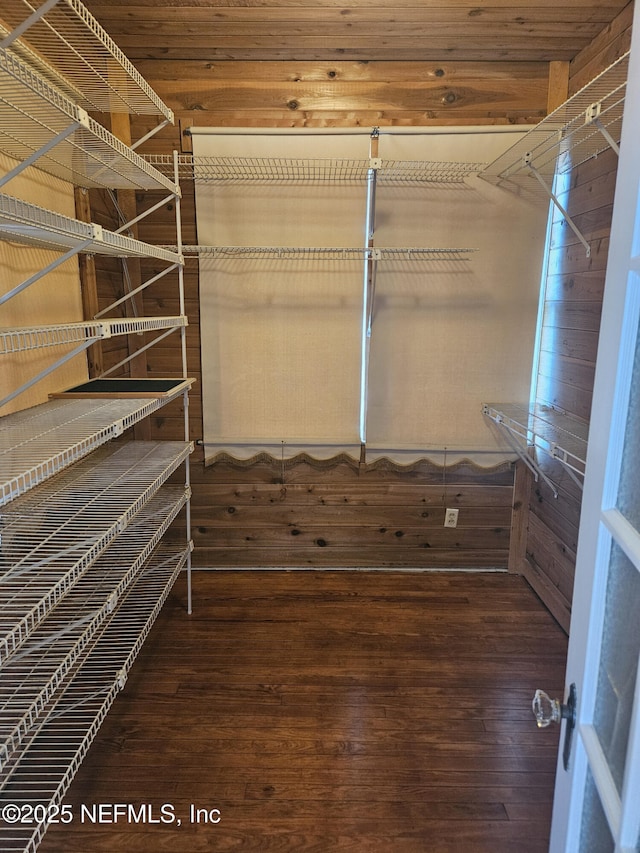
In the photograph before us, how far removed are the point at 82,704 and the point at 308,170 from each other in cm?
224

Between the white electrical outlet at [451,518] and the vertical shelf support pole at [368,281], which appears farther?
the white electrical outlet at [451,518]

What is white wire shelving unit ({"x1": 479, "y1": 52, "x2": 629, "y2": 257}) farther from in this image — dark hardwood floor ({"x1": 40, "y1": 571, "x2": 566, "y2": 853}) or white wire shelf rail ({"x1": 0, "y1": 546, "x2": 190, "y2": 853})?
white wire shelf rail ({"x1": 0, "y1": 546, "x2": 190, "y2": 853})

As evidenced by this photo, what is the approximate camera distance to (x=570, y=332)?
7.64ft

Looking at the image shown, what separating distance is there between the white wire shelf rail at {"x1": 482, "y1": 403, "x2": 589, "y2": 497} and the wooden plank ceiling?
1.50 meters

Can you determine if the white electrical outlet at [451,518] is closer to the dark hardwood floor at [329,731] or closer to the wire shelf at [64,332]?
the dark hardwood floor at [329,731]

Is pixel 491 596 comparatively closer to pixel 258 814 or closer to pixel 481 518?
pixel 481 518

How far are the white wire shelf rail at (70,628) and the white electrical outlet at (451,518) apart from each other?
129 cm

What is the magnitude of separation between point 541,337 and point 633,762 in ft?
7.47

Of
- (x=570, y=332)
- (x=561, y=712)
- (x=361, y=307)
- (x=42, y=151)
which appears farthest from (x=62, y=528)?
(x=570, y=332)

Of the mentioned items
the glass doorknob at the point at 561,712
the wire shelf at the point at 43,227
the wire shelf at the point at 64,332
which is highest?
the wire shelf at the point at 43,227

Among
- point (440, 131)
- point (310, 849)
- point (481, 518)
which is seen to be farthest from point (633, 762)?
point (440, 131)

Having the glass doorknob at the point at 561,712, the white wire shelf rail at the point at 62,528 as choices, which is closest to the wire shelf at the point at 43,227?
the white wire shelf rail at the point at 62,528

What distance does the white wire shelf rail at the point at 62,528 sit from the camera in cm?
125

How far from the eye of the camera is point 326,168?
97.6 inches
